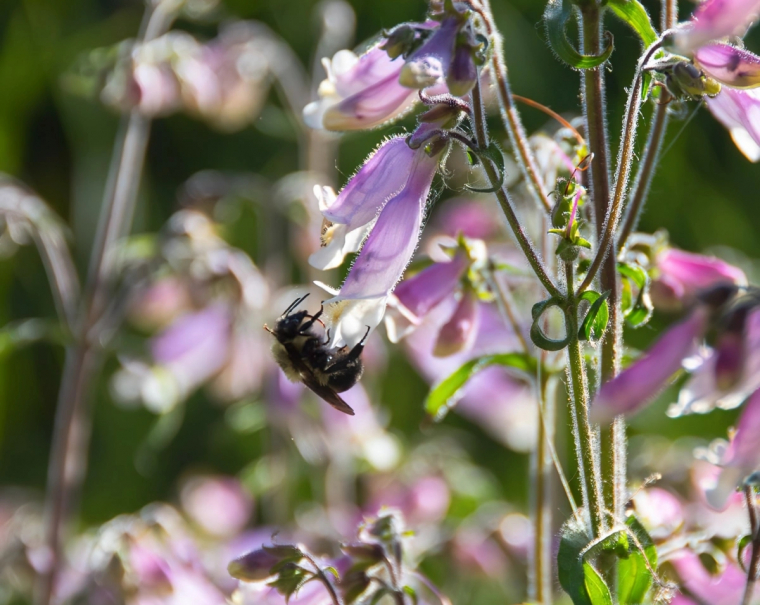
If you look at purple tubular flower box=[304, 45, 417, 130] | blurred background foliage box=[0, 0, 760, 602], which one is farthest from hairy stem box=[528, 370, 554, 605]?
blurred background foliage box=[0, 0, 760, 602]

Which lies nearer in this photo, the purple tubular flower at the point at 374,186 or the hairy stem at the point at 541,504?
the purple tubular flower at the point at 374,186

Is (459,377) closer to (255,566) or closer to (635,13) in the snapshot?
(255,566)

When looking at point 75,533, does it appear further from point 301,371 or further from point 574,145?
point 574,145

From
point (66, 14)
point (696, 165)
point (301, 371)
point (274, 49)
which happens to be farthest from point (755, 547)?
point (66, 14)

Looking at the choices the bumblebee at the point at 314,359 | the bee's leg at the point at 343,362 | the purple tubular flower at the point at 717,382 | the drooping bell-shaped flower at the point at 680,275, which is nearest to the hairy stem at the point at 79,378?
the bumblebee at the point at 314,359

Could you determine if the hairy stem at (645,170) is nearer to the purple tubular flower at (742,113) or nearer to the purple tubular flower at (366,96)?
the purple tubular flower at (742,113)

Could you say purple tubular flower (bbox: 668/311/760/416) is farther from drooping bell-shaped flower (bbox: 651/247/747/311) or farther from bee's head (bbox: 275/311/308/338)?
bee's head (bbox: 275/311/308/338)
